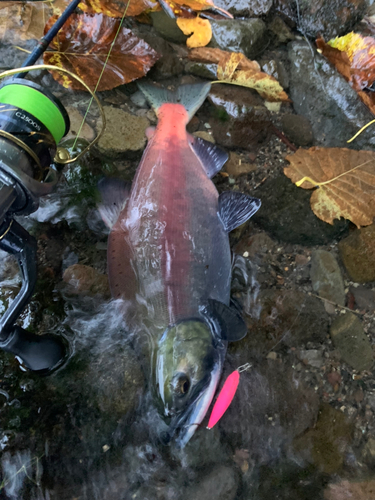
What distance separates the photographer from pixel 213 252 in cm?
238

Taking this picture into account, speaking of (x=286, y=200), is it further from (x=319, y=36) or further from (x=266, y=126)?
(x=319, y=36)

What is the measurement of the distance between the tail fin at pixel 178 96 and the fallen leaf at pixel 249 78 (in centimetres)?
31

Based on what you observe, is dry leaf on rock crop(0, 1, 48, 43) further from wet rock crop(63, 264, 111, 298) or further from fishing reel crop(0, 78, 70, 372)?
wet rock crop(63, 264, 111, 298)

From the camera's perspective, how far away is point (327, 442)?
2.16 m

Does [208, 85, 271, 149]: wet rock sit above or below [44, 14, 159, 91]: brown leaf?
below

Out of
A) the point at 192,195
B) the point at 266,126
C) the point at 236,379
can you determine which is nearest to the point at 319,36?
the point at 266,126

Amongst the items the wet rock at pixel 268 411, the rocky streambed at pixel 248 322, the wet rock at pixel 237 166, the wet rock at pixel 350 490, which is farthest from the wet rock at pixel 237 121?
the wet rock at pixel 350 490

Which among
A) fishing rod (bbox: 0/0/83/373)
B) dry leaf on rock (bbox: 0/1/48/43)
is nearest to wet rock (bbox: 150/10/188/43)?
dry leaf on rock (bbox: 0/1/48/43)

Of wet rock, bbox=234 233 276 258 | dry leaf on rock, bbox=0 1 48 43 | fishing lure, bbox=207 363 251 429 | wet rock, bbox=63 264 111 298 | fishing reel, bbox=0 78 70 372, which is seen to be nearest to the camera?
fishing reel, bbox=0 78 70 372

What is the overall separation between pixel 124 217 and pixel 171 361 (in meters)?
1.03

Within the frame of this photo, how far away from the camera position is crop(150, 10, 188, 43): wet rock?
10.5 ft

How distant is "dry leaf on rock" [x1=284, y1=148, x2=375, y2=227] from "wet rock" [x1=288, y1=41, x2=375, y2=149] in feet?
0.67

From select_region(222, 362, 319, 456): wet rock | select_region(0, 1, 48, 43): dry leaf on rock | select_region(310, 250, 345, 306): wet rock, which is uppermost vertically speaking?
select_region(0, 1, 48, 43): dry leaf on rock

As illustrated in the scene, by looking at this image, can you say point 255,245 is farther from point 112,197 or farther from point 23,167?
point 23,167
